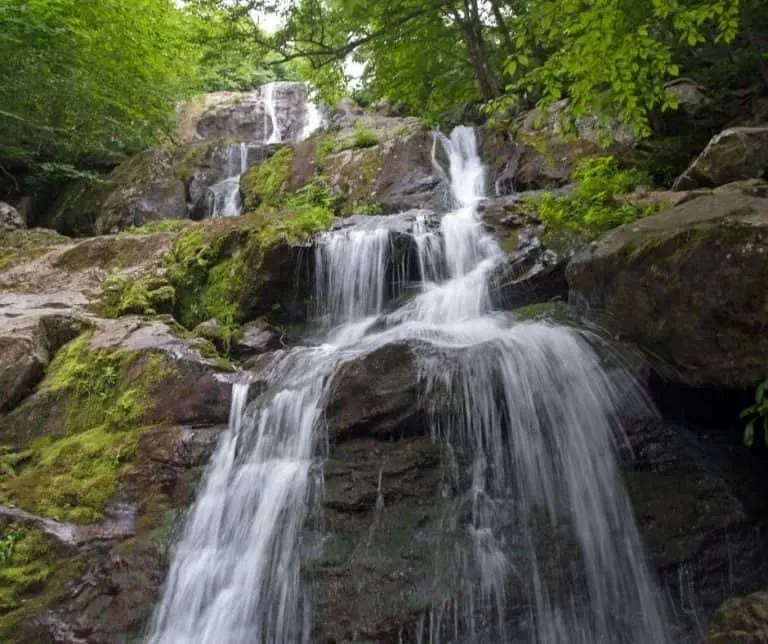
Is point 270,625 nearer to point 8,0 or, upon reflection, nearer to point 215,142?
point 8,0

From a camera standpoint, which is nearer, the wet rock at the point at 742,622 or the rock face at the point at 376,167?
the wet rock at the point at 742,622

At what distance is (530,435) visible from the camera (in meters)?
4.61

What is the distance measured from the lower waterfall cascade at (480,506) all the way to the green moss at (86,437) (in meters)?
0.85

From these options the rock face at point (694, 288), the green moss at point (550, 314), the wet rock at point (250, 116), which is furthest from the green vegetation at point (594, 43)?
the wet rock at point (250, 116)

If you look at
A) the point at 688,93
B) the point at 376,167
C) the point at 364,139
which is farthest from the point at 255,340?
the point at 688,93

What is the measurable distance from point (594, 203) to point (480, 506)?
4.25 metres

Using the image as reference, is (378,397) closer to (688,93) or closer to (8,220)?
(688,93)

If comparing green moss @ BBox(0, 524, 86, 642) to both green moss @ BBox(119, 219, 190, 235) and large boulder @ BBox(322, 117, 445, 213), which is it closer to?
green moss @ BBox(119, 219, 190, 235)

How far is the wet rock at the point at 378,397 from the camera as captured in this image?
186 inches

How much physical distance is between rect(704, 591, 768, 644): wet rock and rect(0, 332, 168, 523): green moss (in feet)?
14.0

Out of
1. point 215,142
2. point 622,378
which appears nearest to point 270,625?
point 622,378

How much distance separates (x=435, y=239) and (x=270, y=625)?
16.8ft

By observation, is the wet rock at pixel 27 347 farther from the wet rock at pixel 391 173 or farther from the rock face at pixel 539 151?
the rock face at pixel 539 151

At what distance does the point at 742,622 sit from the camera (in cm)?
314
